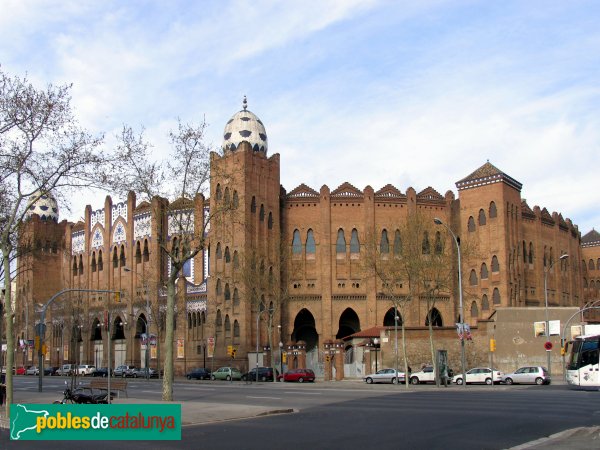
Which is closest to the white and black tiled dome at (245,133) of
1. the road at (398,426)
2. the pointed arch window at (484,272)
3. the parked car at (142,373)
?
the parked car at (142,373)

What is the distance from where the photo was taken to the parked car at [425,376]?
49062mm

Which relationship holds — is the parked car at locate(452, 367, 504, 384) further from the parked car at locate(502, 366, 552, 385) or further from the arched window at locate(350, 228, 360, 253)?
the arched window at locate(350, 228, 360, 253)

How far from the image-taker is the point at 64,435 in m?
16.1

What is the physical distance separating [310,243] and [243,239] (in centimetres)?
756

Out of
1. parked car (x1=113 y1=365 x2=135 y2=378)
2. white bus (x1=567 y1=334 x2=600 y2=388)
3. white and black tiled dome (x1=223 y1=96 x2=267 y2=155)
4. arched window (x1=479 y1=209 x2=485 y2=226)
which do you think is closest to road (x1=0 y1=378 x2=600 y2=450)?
white bus (x1=567 y1=334 x2=600 y2=388)

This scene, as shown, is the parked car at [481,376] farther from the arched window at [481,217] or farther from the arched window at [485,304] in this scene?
the arched window at [481,217]

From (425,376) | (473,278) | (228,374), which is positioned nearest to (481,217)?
(473,278)

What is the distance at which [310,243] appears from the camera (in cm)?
6956

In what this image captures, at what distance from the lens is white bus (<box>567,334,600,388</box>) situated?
36688 millimetres

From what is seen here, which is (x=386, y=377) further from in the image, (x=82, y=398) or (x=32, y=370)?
(x=32, y=370)

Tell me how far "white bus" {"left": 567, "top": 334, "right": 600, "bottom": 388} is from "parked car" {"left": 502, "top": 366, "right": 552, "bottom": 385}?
7216mm

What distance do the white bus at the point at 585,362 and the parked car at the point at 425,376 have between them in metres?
11.8

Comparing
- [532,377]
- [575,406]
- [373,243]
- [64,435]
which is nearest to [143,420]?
[64,435]

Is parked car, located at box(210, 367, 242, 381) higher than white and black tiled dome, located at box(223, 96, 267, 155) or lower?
lower
